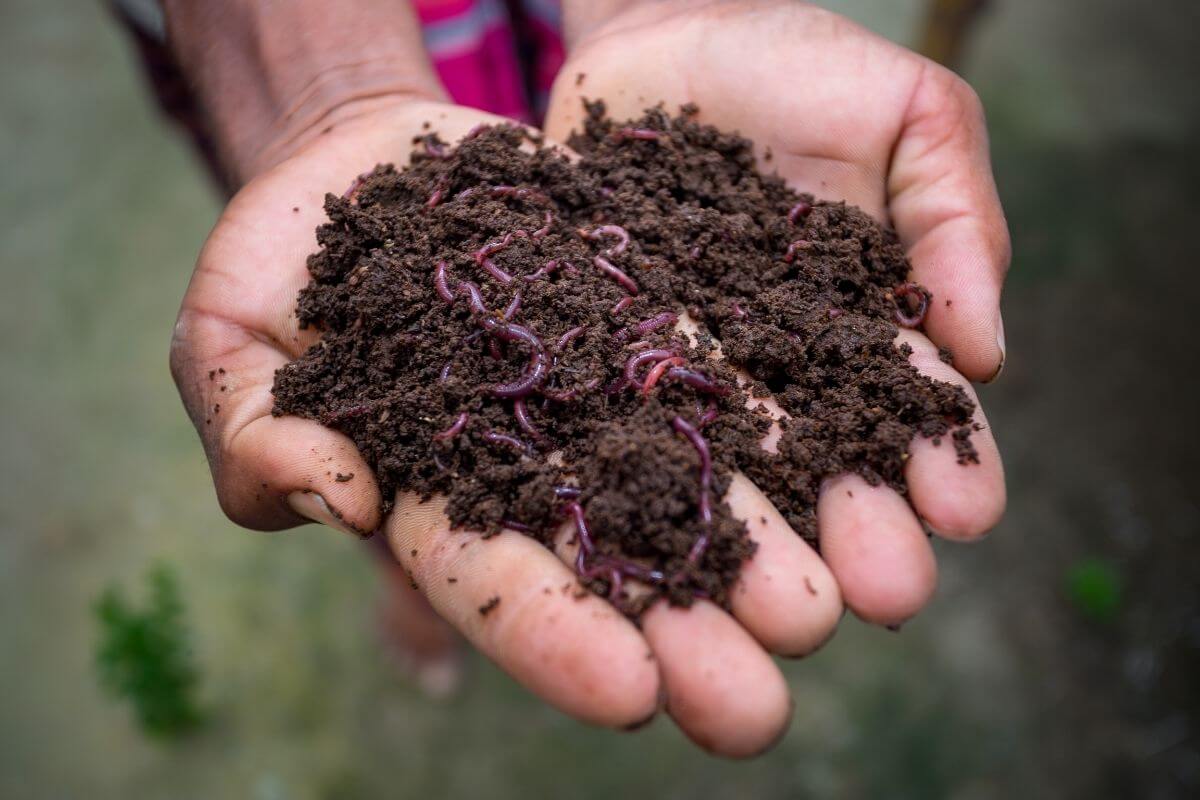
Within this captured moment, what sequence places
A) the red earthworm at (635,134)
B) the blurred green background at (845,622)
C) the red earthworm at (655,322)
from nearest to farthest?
the red earthworm at (655,322) → the red earthworm at (635,134) → the blurred green background at (845,622)

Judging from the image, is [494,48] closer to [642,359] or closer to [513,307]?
[513,307]

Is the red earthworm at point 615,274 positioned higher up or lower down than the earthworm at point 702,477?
higher up

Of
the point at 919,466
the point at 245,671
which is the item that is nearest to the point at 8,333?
the point at 245,671

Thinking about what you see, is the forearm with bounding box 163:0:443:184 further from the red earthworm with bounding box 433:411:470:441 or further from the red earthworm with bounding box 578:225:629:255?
the red earthworm with bounding box 433:411:470:441

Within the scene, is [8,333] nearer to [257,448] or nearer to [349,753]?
[349,753]

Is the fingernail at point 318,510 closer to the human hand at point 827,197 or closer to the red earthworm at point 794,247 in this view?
the human hand at point 827,197

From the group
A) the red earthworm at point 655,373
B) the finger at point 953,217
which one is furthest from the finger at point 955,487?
the red earthworm at point 655,373
